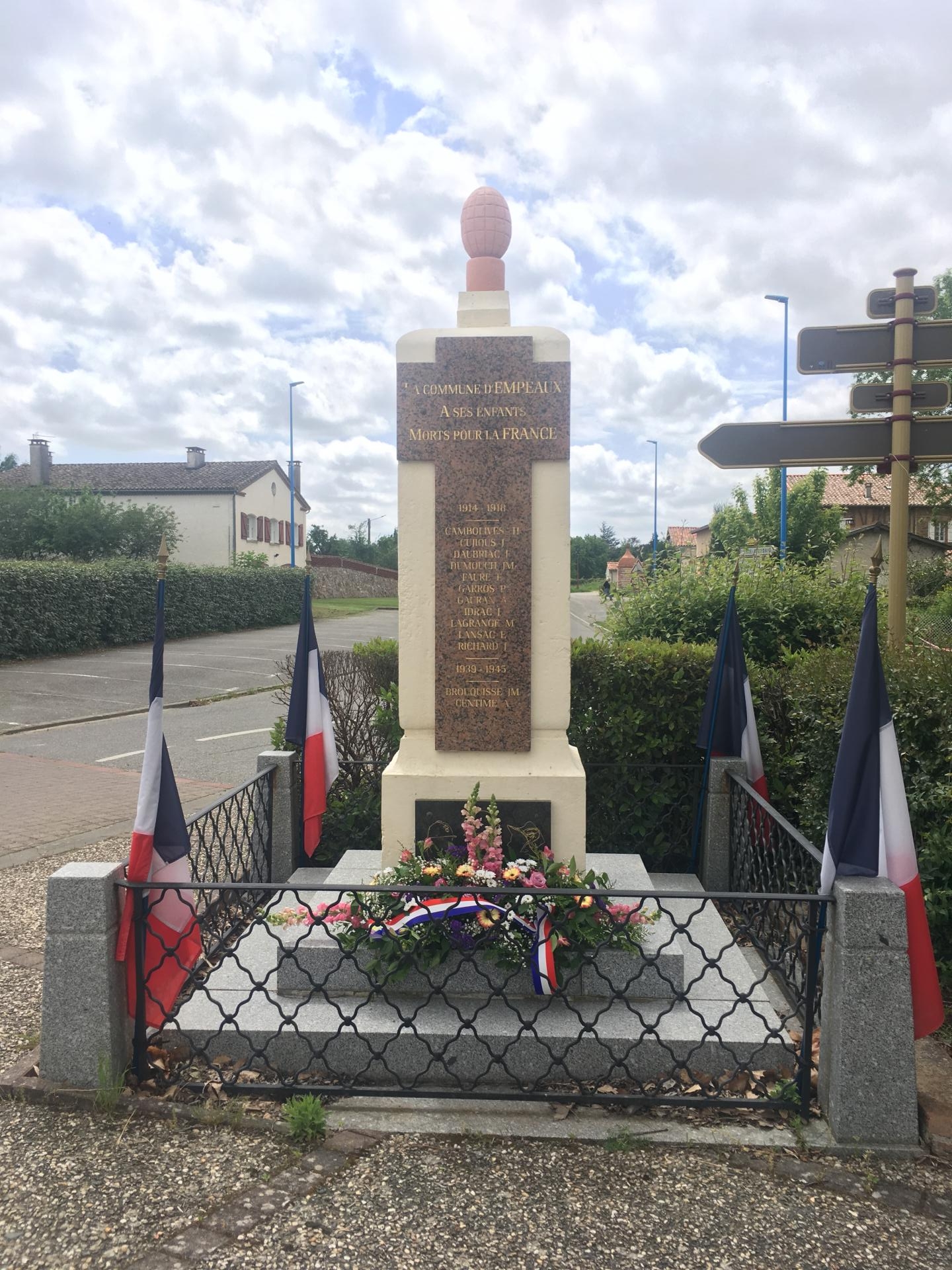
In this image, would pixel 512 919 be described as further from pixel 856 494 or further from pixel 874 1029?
pixel 856 494

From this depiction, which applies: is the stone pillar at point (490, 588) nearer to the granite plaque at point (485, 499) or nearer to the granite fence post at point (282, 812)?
the granite plaque at point (485, 499)

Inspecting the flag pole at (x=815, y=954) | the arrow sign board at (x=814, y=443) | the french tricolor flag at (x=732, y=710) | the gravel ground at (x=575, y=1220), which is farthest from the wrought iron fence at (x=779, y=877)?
the arrow sign board at (x=814, y=443)

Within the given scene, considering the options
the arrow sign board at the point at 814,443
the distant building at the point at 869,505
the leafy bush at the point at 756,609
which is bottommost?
the leafy bush at the point at 756,609

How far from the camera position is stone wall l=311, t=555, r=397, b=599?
173 feet

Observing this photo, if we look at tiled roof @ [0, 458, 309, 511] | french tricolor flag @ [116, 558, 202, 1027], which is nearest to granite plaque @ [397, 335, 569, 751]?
french tricolor flag @ [116, 558, 202, 1027]

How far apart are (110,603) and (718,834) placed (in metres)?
20.0

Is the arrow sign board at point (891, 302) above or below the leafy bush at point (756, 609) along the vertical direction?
above

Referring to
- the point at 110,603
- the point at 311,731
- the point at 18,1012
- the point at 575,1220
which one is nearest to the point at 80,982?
the point at 18,1012

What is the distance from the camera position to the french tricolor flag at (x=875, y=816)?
3242 millimetres

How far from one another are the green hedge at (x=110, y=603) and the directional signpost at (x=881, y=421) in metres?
18.4

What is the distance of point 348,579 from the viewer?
181ft

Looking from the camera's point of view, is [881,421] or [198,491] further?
[198,491]

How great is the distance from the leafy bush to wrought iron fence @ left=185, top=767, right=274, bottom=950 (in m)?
3.92

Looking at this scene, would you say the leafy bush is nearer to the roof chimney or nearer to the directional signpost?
the directional signpost
